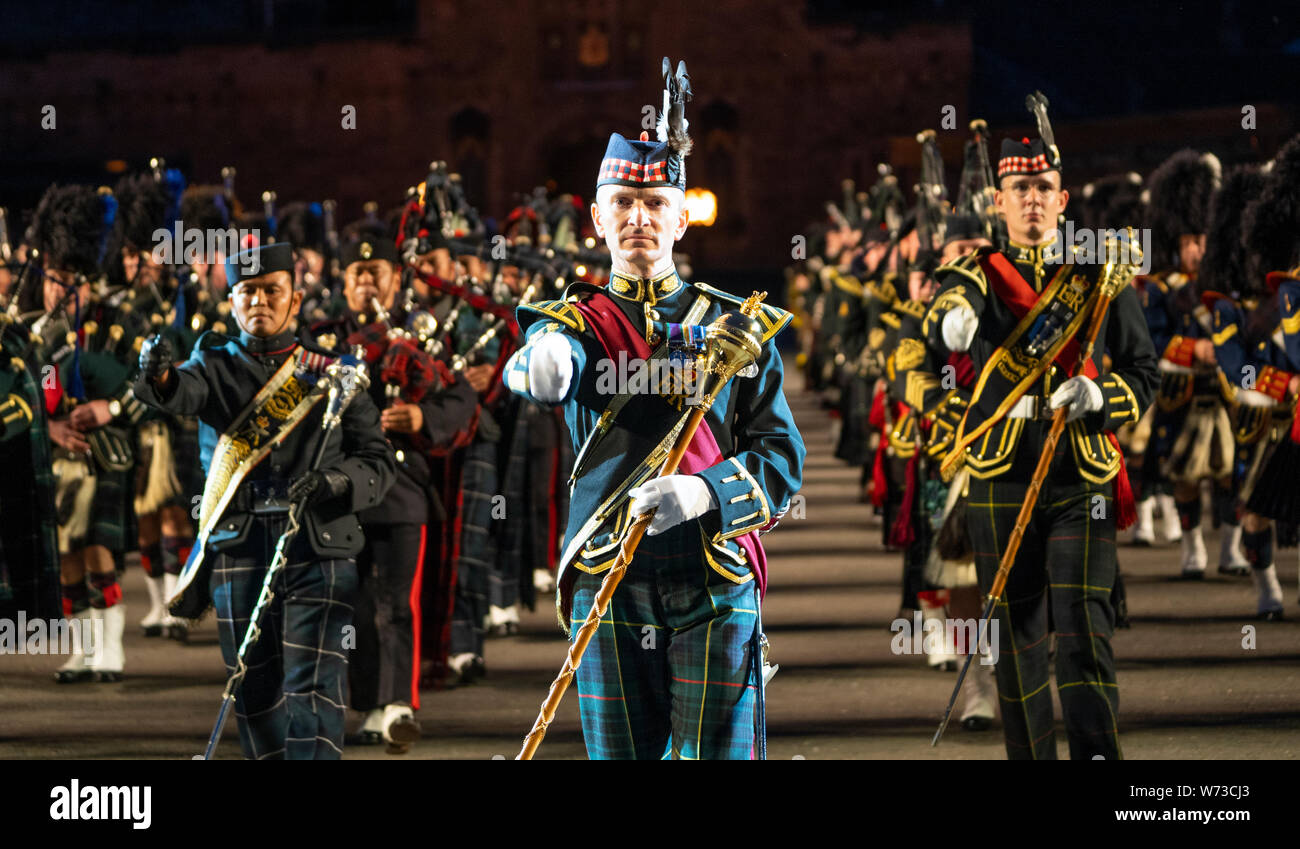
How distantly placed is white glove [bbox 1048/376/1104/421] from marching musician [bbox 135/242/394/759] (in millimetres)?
2319

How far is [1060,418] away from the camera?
635 centimetres

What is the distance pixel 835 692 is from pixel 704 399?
16.1ft

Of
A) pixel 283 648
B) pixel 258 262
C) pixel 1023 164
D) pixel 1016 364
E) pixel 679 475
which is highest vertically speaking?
pixel 1023 164

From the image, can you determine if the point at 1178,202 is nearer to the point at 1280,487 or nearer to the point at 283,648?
the point at 1280,487

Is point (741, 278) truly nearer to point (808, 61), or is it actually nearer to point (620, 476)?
point (808, 61)

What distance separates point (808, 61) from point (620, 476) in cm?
4381

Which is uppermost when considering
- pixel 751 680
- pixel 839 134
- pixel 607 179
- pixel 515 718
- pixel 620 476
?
pixel 839 134

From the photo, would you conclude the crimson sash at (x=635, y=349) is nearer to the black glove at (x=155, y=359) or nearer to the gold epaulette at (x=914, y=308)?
the black glove at (x=155, y=359)

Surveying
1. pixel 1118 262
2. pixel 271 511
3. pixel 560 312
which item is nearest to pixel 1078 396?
pixel 1118 262

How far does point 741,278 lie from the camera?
46.7 metres

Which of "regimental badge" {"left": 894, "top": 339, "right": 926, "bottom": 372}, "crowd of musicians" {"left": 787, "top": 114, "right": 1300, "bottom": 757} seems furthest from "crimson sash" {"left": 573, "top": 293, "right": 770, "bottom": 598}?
"regimental badge" {"left": 894, "top": 339, "right": 926, "bottom": 372}

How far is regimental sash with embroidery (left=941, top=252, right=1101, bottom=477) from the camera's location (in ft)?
21.4

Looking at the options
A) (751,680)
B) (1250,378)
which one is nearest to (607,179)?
(751,680)

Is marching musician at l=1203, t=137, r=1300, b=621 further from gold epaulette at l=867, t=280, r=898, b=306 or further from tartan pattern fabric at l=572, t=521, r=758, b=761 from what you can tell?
tartan pattern fabric at l=572, t=521, r=758, b=761
